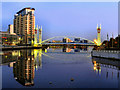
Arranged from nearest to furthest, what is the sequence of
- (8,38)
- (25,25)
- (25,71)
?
(25,71) < (8,38) < (25,25)

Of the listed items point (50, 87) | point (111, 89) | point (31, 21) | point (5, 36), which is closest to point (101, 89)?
point (111, 89)

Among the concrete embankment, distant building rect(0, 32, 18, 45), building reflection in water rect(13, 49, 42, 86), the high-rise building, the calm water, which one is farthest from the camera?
the high-rise building

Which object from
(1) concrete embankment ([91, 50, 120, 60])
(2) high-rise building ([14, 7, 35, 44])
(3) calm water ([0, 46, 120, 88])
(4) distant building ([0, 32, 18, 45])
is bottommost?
(3) calm water ([0, 46, 120, 88])

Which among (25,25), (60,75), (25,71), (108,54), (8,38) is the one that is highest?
(25,25)

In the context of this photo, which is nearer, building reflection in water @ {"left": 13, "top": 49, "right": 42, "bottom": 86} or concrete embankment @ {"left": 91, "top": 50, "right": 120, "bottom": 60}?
building reflection in water @ {"left": 13, "top": 49, "right": 42, "bottom": 86}

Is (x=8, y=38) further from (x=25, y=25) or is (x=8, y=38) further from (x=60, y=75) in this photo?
(x=60, y=75)

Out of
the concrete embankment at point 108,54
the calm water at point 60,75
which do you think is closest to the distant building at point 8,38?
the concrete embankment at point 108,54

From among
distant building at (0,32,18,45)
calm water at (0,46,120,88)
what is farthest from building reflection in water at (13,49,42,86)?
distant building at (0,32,18,45)

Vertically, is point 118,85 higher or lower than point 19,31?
lower

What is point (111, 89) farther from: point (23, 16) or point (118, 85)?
point (23, 16)

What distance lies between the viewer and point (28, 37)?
15475cm

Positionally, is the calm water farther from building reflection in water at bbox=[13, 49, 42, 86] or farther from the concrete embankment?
the concrete embankment

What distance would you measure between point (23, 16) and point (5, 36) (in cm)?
4430

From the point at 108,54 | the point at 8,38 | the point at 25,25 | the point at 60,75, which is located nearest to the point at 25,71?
the point at 60,75
